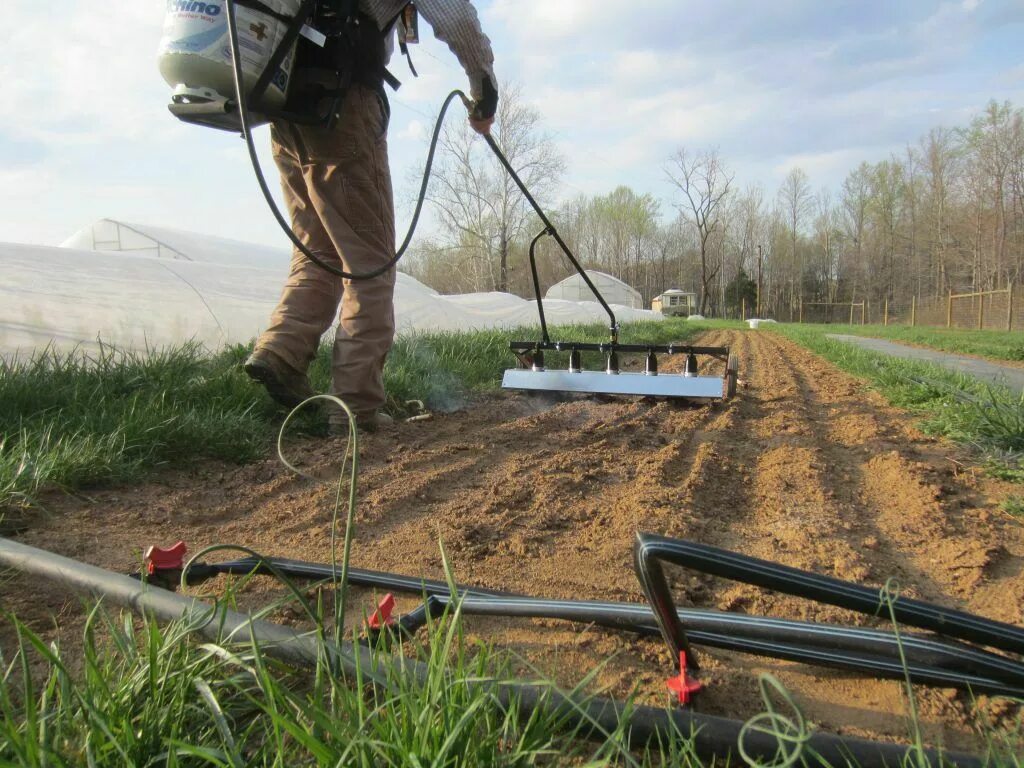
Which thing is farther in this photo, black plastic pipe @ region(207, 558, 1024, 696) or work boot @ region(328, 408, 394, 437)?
work boot @ region(328, 408, 394, 437)

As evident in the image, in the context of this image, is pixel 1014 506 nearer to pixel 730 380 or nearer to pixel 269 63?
pixel 730 380

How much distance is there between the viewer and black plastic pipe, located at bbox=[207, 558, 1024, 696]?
0.98m

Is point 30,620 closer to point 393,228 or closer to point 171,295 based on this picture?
point 393,228

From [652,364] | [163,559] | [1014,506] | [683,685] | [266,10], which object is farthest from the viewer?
[652,364]

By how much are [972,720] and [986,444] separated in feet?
7.23

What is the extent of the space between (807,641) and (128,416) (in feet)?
8.11

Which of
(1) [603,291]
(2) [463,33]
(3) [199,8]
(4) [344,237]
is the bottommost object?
(4) [344,237]

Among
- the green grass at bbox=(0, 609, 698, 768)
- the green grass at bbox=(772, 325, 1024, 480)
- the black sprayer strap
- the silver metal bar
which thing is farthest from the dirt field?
the black sprayer strap

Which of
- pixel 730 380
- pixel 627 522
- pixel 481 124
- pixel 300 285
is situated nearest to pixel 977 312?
pixel 730 380

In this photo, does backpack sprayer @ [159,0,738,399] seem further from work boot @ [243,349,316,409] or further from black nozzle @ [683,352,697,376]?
black nozzle @ [683,352,697,376]

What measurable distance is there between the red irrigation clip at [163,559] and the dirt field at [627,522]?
149 millimetres

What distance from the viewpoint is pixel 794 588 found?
35.2 inches

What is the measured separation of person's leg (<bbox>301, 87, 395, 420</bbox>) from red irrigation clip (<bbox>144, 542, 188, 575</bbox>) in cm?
167

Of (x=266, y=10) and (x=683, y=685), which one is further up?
(x=266, y=10)
